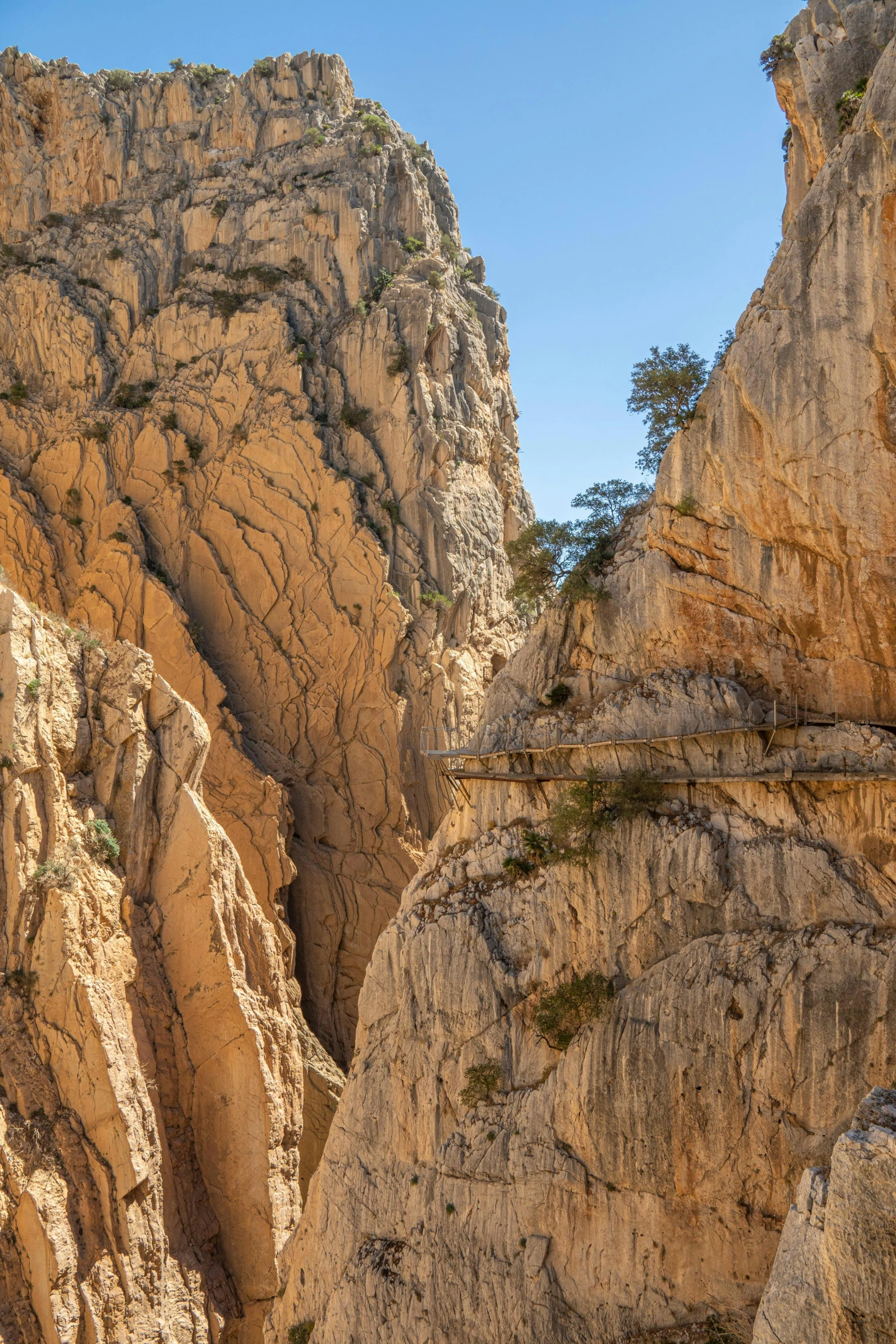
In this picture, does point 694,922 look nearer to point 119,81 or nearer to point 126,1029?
point 126,1029

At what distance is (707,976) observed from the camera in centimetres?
1884

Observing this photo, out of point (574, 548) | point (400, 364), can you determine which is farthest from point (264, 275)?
point (574, 548)

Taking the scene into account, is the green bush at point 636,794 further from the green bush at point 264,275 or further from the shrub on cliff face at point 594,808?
the green bush at point 264,275

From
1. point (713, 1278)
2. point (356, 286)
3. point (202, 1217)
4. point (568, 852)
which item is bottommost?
point (202, 1217)

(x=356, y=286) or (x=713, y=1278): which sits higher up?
(x=356, y=286)

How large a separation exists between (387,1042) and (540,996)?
145 inches

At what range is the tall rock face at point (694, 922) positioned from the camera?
17953mm

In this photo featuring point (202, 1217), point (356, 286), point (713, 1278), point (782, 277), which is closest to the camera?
point (713, 1278)

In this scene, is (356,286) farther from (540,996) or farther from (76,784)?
(540,996)

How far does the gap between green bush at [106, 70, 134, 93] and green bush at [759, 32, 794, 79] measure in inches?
1303

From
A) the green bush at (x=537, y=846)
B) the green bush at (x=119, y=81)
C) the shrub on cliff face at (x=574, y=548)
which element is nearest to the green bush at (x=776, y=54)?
the shrub on cliff face at (x=574, y=548)

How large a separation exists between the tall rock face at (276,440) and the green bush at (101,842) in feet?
29.6

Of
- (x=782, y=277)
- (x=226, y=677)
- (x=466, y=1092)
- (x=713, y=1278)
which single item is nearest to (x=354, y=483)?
(x=226, y=677)

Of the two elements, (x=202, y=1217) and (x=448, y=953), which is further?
(x=202, y=1217)
